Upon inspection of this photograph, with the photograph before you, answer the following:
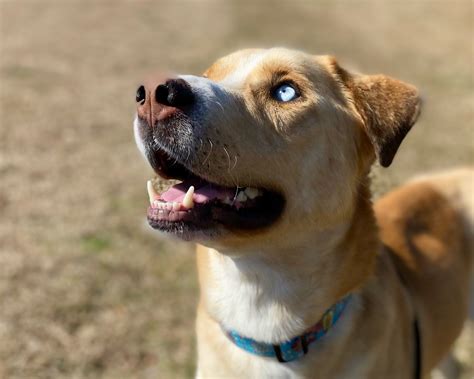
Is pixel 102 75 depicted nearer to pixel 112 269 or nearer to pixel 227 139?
pixel 112 269

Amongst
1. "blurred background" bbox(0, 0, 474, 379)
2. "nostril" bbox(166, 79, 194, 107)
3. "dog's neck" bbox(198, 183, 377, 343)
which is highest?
"nostril" bbox(166, 79, 194, 107)

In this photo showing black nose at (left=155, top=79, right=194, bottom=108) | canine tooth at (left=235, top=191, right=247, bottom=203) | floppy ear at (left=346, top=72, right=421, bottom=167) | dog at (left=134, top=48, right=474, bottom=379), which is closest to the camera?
black nose at (left=155, top=79, right=194, bottom=108)

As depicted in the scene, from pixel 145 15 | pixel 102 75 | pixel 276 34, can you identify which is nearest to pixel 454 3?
pixel 276 34

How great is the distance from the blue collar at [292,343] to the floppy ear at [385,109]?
72 cm

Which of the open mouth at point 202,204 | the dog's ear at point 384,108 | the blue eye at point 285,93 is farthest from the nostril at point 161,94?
the dog's ear at point 384,108

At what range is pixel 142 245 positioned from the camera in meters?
4.81

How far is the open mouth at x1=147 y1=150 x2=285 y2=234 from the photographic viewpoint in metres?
2.13

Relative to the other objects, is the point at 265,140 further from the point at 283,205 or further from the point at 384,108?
the point at 384,108

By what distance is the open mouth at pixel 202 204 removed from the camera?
7.00 feet

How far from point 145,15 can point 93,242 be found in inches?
339

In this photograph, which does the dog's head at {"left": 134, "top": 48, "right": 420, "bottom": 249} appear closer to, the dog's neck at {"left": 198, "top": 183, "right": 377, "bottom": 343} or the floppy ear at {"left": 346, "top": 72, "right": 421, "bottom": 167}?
the floppy ear at {"left": 346, "top": 72, "right": 421, "bottom": 167}

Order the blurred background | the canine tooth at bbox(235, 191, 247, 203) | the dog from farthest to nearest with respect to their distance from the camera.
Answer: the blurred background, the canine tooth at bbox(235, 191, 247, 203), the dog

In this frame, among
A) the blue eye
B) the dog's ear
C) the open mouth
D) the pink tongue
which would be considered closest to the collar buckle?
the open mouth

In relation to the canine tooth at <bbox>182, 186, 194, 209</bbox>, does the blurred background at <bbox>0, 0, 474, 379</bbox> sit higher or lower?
lower
